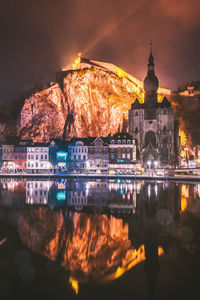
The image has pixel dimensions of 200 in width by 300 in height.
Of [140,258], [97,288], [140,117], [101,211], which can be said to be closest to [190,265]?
[140,258]

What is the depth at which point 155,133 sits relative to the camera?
256 feet

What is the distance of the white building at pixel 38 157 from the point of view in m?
71.9

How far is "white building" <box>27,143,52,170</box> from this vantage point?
7188 cm

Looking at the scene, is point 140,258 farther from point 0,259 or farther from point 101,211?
point 101,211

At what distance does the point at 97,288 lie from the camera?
21.7ft

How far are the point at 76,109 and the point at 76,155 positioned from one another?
27804 mm

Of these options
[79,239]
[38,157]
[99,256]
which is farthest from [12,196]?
[38,157]

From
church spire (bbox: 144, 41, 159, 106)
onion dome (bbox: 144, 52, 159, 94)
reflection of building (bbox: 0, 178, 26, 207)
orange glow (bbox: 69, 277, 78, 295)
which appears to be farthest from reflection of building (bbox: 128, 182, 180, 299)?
onion dome (bbox: 144, 52, 159, 94)

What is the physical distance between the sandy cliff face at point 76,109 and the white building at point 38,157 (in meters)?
16.3

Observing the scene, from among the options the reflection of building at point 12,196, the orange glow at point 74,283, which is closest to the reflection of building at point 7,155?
the reflection of building at point 12,196

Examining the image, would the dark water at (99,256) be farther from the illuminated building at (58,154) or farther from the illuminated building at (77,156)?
the illuminated building at (58,154)

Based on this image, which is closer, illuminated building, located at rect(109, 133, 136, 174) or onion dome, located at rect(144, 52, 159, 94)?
illuminated building, located at rect(109, 133, 136, 174)

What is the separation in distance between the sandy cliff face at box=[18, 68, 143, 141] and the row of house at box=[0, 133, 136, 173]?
1621 centimetres

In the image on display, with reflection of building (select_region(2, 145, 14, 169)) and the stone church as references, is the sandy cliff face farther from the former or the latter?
reflection of building (select_region(2, 145, 14, 169))
